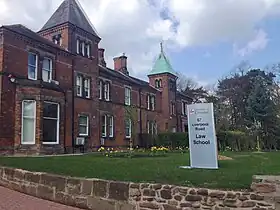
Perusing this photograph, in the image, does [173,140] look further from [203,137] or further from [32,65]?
[203,137]

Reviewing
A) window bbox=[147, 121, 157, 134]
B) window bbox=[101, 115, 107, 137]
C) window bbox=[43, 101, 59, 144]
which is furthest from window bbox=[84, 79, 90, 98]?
window bbox=[147, 121, 157, 134]

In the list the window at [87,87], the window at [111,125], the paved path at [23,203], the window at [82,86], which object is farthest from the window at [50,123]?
the paved path at [23,203]

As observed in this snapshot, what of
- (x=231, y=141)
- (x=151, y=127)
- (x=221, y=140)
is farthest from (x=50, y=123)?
(x=151, y=127)

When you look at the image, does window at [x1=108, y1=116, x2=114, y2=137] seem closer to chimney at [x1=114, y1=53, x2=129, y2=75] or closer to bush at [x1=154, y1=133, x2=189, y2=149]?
bush at [x1=154, y1=133, x2=189, y2=149]

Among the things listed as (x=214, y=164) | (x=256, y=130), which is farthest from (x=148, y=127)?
(x=214, y=164)

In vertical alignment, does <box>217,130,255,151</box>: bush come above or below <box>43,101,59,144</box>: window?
below

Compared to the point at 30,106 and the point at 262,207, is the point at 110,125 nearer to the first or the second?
the point at 30,106

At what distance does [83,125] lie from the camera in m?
28.3

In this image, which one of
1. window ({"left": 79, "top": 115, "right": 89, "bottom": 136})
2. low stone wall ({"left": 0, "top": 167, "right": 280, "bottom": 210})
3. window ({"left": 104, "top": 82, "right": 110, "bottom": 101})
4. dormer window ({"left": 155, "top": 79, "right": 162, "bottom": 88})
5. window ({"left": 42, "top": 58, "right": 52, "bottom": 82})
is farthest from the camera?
dormer window ({"left": 155, "top": 79, "right": 162, "bottom": 88})

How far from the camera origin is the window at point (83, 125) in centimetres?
2784

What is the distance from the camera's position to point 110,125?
3309cm

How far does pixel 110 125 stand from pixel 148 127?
8.40 meters

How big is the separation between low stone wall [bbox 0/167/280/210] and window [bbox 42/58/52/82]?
1396cm

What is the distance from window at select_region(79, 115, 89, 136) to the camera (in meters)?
27.8
